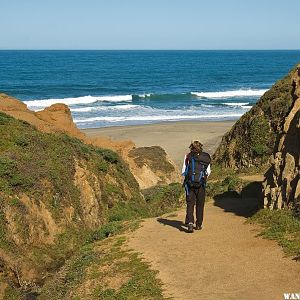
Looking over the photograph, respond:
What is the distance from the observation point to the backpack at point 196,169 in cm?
1083

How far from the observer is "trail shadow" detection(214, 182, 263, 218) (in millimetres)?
12420

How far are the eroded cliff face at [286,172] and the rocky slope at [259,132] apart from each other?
7665 millimetres

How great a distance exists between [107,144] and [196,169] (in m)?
15.4

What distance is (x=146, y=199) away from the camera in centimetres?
2023

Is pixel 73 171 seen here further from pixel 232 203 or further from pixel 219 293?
pixel 219 293

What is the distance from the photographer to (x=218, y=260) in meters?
9.20

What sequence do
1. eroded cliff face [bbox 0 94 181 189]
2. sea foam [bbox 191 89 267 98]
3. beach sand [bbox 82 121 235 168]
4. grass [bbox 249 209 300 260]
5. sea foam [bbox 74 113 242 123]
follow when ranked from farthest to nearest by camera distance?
sea foam [bbox 191 89 267 98] < sea foam [bbox 74 113 242 123] < beach sand [bbox 82 121 235 168] < eroded cliff face [bbox 0 94 181 189] < grass [bbox 249 209 300 260]

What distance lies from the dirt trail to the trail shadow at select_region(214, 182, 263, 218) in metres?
0.17

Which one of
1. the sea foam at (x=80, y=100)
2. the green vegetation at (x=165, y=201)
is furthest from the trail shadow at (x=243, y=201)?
the sea foam at (x=80, y=100)

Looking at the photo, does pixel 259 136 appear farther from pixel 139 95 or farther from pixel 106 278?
pixel 139 95

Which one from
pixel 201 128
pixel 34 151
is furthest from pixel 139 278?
pixel 201 128

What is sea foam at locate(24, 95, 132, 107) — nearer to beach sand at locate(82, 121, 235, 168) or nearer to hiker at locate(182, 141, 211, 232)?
beach sand at locate(82, 121, 235, 168)

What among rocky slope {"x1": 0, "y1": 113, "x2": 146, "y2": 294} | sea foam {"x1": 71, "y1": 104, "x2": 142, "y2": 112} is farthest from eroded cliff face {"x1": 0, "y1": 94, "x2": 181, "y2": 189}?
sea foam {"x1": 71, "y1": 104, "x2": 142, "y2": 112}

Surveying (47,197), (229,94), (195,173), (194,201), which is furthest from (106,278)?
(229,94)
